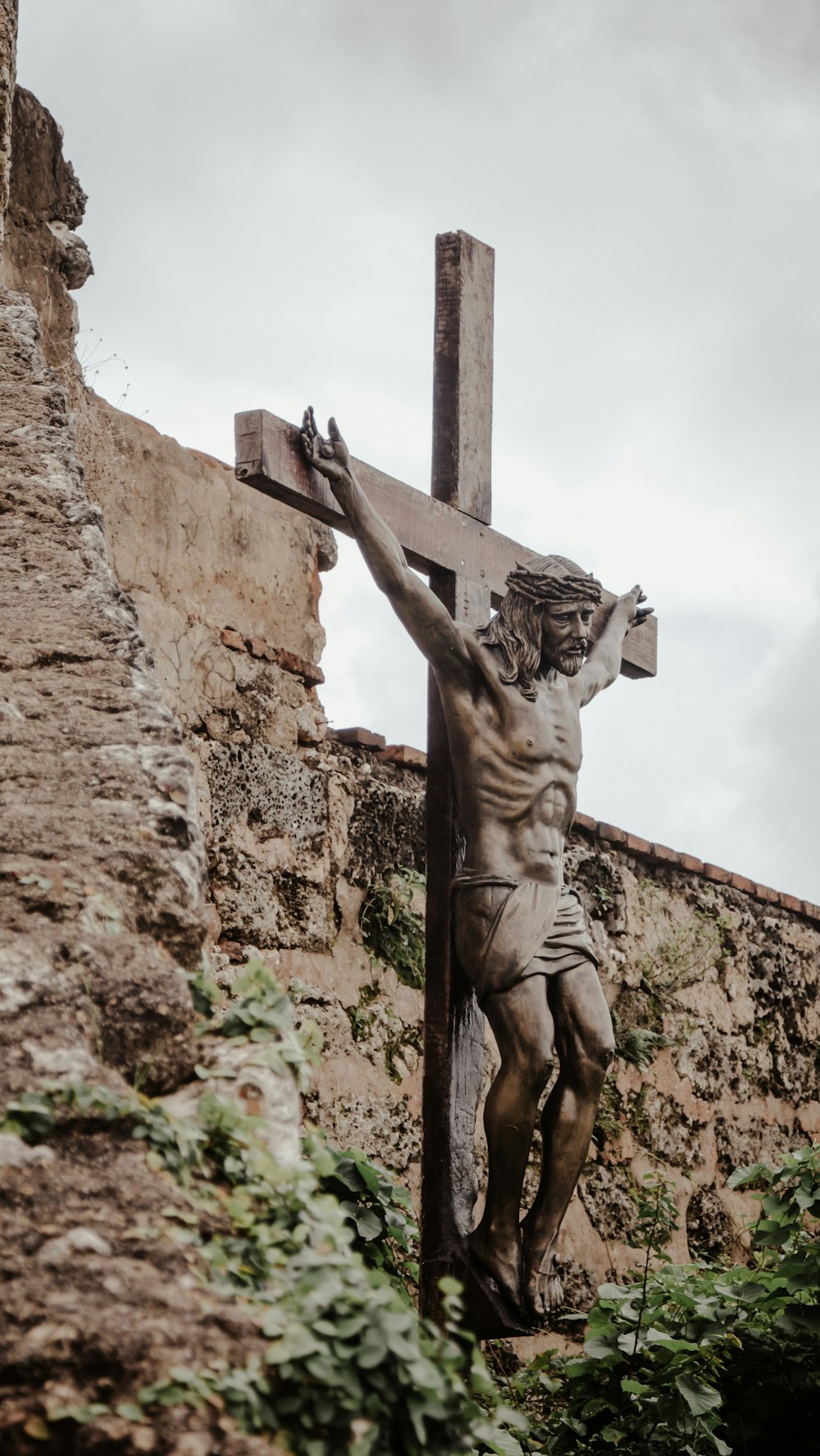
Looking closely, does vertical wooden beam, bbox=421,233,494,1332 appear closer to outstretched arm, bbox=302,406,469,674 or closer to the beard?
outstretched arm, bbox=302,406,469,674

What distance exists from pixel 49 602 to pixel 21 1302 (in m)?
1.26

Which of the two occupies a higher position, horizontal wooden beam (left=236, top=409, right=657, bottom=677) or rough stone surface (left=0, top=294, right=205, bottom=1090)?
horizontal wooden beam (left=236, top=409, right=657, bottom=677)

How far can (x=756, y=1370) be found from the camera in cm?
343

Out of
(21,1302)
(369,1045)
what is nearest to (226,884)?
(369,1045)

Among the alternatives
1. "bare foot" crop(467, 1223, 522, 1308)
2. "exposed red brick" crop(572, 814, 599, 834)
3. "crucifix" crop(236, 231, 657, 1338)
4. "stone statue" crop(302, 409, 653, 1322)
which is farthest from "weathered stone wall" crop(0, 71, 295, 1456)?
"exposed red brick" crop(572, 814, 599, 834)

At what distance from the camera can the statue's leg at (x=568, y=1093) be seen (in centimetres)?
333

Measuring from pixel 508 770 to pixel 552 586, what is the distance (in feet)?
1.34

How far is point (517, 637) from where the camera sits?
A: 3543 millimetres

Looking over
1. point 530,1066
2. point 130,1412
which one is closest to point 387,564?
point 530,1066

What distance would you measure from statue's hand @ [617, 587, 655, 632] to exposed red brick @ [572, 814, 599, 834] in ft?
4.31

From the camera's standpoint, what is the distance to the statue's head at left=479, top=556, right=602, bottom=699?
3523 mm

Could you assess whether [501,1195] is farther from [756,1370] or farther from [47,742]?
[47,742]

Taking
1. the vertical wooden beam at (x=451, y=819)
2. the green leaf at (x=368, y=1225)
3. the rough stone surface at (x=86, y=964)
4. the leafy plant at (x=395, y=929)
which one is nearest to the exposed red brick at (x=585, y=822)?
the leafy plant at (x=395, y=929)

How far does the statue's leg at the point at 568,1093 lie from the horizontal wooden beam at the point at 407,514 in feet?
3.31
